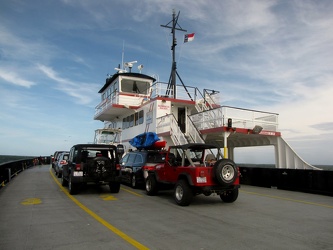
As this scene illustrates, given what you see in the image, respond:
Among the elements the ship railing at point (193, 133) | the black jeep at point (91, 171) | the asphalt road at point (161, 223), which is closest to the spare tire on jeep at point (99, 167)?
the black jeep at point (91, 171)

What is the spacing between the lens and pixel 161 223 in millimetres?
6742

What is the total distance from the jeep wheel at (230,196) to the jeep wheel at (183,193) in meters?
1.29

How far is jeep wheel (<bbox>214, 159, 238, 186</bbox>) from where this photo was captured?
28.1 ft

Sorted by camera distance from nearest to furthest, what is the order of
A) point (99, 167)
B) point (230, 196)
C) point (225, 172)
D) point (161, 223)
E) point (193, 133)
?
1. point (161, 223)
2. point (225, 172)
3. point (230, 196)
4. point (99, 167)
5. point (193, 133)

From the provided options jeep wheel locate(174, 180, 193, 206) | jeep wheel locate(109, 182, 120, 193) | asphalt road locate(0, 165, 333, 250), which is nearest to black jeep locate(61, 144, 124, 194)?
jeep wheel locate(109, 182, 120, 193)

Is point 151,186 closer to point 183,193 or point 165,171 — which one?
point 165,171

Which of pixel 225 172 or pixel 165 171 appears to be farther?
pixel 165 171

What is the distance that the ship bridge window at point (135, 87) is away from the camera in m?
24.1

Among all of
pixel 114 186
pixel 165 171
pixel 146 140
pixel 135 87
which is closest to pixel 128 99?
pixel 135 87

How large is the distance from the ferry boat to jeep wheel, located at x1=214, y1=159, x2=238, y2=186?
215 inches

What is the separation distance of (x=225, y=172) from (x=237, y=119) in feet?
23.8

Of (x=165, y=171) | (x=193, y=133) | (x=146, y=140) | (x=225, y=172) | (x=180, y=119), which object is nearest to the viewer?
(x=225, y=172)

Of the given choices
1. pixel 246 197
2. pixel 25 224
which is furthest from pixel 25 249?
pixel 246 197

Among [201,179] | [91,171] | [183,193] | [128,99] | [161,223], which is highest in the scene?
[128,99]
